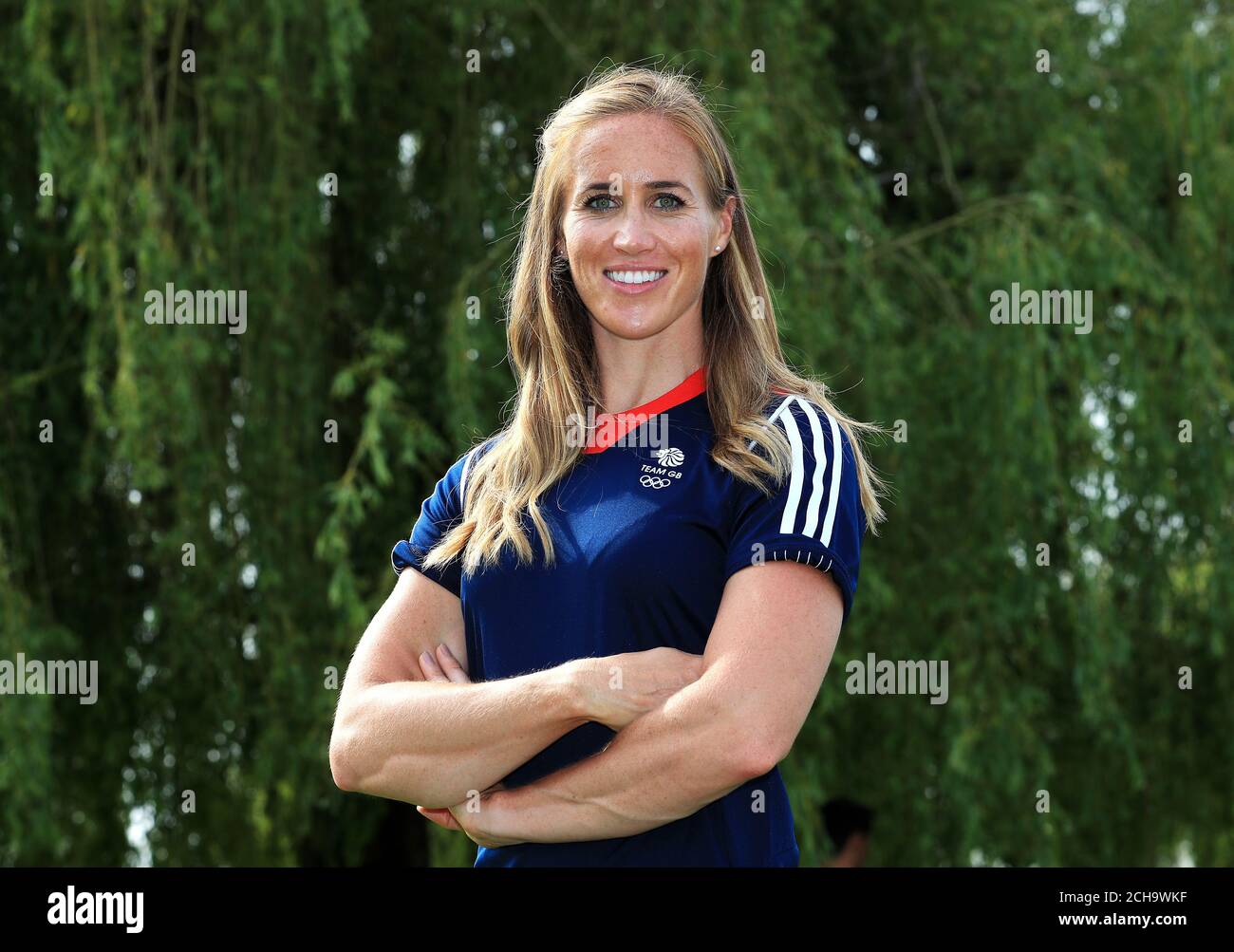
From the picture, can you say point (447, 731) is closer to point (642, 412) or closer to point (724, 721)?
point (724, 721)

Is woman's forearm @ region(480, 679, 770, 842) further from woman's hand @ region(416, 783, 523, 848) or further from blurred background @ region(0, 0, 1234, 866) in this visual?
blurred background @ region(0, 0, 1234, 866)

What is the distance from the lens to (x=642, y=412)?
213 cm

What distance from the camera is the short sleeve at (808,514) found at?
1.93m

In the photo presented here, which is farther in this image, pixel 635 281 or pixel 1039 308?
pixel 1039 308

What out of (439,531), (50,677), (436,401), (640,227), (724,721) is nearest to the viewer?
(724,721)

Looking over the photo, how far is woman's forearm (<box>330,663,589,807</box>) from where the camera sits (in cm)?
196

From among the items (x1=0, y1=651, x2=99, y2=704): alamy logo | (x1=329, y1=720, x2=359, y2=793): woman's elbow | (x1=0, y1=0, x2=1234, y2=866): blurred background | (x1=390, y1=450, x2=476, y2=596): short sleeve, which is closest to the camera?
(x1=329, y1=720, x2=359, y2=793): woman's elbow

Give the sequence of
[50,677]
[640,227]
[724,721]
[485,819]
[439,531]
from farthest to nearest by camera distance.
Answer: [50,677] → [439,531] → [640,227] → [485,819] → [724,721]

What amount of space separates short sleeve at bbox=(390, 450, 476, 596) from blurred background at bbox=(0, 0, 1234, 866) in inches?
104
